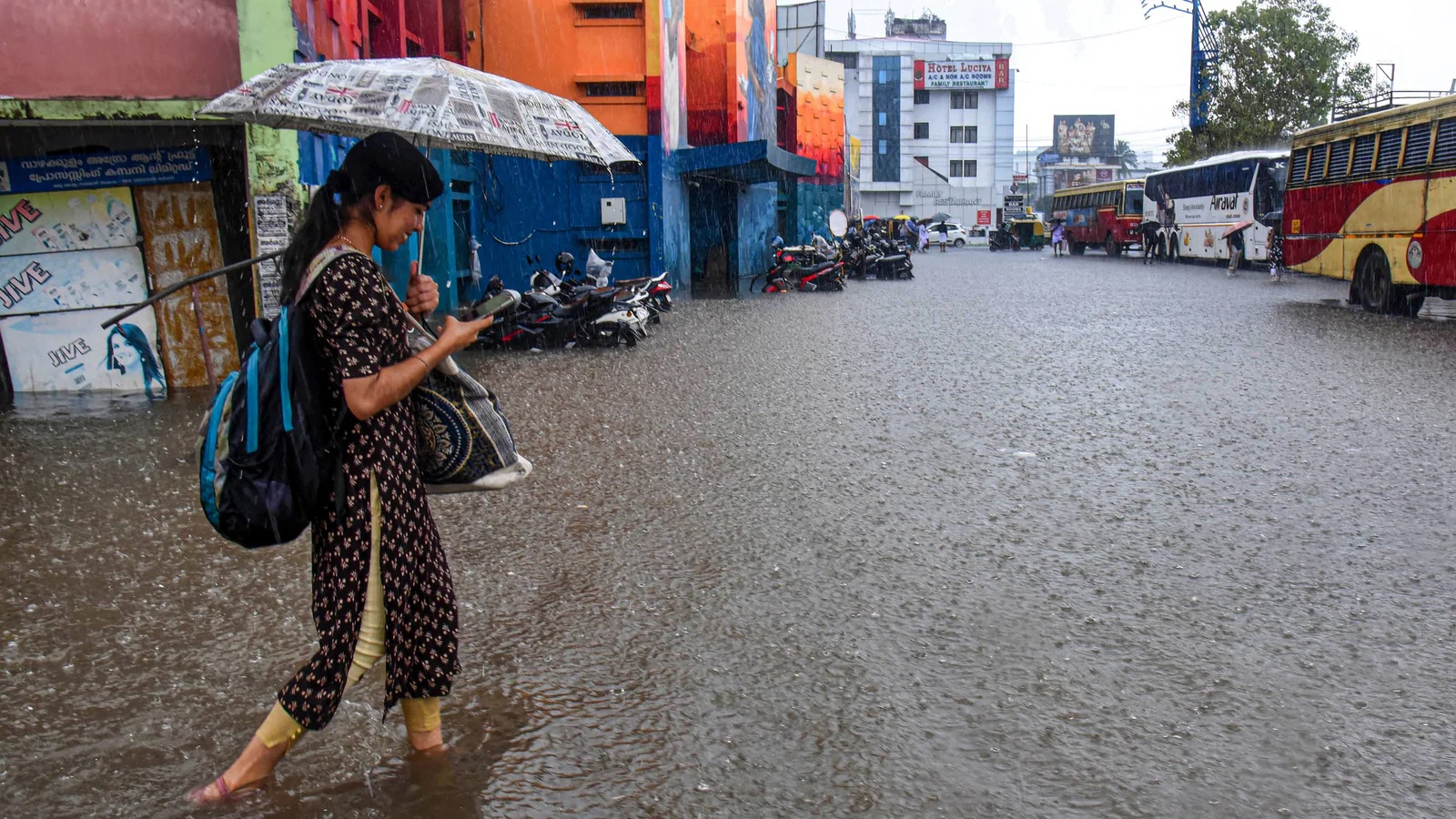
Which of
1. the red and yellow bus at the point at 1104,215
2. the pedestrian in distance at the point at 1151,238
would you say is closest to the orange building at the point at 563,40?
the pedestrian in distance at the point at 1151,238

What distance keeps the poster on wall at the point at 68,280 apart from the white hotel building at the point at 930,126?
3002 inches

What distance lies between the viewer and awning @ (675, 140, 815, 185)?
21094mm

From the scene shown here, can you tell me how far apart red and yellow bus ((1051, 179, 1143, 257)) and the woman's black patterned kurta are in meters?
42.2

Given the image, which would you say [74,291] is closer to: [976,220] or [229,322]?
[229,322]

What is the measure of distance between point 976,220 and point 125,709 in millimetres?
85850

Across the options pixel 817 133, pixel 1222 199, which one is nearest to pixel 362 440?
pixel 1222 199

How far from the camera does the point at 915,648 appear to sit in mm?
3895

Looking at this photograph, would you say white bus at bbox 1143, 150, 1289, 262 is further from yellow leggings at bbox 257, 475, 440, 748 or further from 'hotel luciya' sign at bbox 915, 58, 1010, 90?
'hotel luciya' sign at bbox 915, 58, 1010, 90

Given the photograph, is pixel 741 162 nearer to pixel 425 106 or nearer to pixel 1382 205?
pixel 1382 205

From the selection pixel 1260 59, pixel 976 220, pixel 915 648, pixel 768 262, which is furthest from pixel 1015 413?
pixel 976 220

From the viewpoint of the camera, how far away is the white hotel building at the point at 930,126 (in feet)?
275

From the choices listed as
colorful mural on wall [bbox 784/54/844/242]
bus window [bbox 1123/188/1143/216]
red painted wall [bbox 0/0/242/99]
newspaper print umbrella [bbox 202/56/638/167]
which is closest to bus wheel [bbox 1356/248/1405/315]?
newspaper print umbrella [bbox 202/56/638/167]

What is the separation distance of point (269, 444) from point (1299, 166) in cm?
2103

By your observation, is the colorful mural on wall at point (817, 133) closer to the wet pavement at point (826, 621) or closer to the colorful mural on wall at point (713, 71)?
the colorful mural on wall at point (713, 71)
